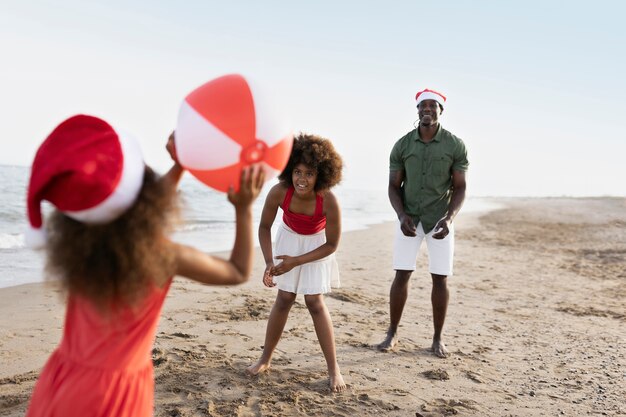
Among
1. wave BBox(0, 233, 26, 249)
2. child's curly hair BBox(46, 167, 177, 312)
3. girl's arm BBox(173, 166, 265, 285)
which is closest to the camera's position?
child's curly hair BBox(46, 167, 177, 312)

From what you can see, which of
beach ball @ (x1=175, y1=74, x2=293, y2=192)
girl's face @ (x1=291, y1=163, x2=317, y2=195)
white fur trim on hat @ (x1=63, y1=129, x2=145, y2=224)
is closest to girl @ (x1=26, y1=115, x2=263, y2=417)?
white fur trim on hat @ (x1=63, y1=129, x2=145, y2=224)

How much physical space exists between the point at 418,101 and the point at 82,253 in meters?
4.07

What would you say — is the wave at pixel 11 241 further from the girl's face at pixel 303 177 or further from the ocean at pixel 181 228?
the girl's face at pixel 303 177

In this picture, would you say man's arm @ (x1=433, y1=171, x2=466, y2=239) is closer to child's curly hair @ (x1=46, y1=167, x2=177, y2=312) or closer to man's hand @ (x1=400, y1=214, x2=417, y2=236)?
man's hand @ (x1=400, y1=214, x2=417, y2=236)

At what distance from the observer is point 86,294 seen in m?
1.79

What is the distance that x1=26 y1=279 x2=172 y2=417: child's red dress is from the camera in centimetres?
182

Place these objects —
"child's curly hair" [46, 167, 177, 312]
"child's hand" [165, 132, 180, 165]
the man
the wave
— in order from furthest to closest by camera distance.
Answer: the wave, the man, "child's hand" [165, 132, 180, 165], "child's curly hair" [46, 167, 177, 312]

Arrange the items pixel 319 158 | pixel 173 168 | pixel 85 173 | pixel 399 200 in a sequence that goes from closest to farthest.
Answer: pixel 85 173 → pixel 173 168 → pixel 319 158 → pixel 399 200

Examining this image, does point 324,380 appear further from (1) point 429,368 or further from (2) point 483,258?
(2) point 483,258

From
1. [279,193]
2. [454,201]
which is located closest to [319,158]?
[279,193]

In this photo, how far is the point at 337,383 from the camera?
4.10 meters

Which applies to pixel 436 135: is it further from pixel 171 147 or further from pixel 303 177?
pixel 171 147

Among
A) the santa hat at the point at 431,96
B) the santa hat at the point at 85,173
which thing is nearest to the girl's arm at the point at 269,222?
the santa hat at the point at 431,96

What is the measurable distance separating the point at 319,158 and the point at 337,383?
1.65 meters
